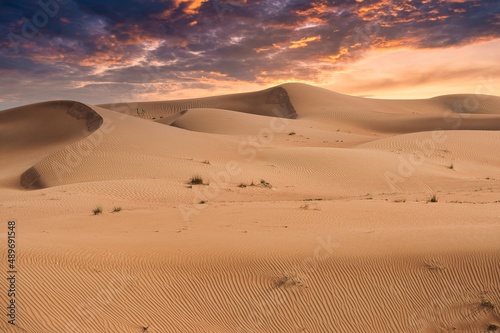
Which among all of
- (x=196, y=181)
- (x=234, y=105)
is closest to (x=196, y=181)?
(x=196, y=181)

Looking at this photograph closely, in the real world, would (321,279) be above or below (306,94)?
below

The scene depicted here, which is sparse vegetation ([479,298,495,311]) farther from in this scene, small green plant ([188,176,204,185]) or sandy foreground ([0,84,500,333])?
small green plant ([188,176,204,185])

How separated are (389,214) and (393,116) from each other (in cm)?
5850

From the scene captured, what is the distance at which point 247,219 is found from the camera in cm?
1155

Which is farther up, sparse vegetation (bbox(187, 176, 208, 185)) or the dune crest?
the dune crest

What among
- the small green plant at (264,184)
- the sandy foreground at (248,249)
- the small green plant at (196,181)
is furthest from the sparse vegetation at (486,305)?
the small green plant at (196,181)

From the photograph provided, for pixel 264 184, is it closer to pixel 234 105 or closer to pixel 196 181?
pixel 196 181

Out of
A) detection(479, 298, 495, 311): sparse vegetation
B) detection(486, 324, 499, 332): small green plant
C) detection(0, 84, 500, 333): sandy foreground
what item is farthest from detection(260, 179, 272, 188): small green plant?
detection(486, 324, 499, 332): small green plant

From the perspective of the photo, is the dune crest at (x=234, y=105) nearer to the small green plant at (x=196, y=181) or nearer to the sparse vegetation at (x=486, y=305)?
the small green plant at (x=196, y=181)

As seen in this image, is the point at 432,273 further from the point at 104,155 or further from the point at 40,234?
the point at 104,155

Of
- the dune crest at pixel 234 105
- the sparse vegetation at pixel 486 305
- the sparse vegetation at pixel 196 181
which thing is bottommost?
the sparse vegetation at pixel 486 305

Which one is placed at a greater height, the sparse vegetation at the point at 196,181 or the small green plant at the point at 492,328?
the sparse vegetation at the point at 196,181

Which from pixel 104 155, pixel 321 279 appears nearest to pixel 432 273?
pixel 321 279

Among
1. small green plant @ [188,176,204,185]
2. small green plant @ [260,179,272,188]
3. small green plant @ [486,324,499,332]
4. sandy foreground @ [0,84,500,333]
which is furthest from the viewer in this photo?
small green plant @ [260,179,272,188]
